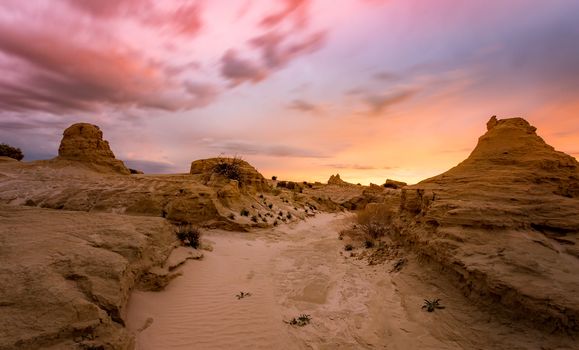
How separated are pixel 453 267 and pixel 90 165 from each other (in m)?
25.5

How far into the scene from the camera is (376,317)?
251 inches

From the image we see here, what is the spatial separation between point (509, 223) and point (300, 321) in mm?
5149

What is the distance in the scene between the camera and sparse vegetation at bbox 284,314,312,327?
6199 mm

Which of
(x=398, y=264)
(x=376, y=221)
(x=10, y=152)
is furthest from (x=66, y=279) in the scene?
(x=10, y=152)

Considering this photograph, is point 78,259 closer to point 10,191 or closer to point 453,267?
point 453,267

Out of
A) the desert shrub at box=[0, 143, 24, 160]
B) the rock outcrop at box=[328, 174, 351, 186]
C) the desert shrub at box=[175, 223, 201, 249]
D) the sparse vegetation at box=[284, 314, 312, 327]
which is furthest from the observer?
the rock outcrop at box=[328, 174, 351, 186]

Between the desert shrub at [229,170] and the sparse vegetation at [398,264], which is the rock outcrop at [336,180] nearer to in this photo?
the desert shrub at [229,170]

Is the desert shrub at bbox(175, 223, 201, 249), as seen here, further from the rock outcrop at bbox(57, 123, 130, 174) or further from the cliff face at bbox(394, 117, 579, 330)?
the rock outcrop at bbox(57, 123, 130, 174)

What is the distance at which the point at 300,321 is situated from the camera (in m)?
6.30

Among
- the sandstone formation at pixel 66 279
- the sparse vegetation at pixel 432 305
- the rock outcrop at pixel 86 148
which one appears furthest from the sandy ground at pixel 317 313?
the rock outcrop at pixel 86 148

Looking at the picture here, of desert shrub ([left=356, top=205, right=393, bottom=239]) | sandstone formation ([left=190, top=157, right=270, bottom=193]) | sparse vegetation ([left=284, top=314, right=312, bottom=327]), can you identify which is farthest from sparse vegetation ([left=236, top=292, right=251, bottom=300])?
sandstone formation ([left=190, top=157, right=270, bottom=193])

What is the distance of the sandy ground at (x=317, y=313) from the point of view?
5.22 meters

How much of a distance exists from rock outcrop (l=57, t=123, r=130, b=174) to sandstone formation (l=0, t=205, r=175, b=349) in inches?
703

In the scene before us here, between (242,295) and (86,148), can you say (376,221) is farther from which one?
(86,148)
